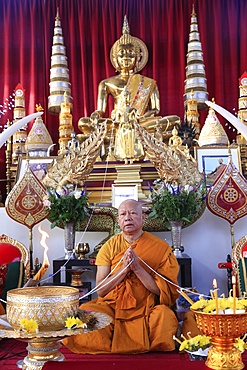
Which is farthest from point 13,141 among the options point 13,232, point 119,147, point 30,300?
point 30,300

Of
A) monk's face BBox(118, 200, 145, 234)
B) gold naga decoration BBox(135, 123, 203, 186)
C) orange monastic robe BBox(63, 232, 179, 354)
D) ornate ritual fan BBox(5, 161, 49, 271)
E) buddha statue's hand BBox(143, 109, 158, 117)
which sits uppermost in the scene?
buddha statue's hand BBox(143, 109, 158, 117)

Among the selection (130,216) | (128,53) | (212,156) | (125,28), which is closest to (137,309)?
(130,216)

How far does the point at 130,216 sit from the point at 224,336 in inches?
42.3

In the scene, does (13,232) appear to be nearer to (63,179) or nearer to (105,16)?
(63,179)

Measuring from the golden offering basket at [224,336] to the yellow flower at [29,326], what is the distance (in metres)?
0.42

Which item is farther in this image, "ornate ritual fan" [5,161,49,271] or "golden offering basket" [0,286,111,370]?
"ornate ritual fan" [5,161,49,271]

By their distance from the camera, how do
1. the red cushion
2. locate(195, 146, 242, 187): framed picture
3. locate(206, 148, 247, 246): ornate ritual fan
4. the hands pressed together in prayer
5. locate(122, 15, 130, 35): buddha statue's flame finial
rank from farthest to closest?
locate(122, 15, 130, 35): buddha statue's flame finial < locate(195, 146, 242, 187): framed picture < locate(206, 148, 247, 246): ornate ritual fan < the red cushion < the hands pressed together in prayer

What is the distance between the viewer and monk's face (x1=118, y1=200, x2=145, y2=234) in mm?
2145

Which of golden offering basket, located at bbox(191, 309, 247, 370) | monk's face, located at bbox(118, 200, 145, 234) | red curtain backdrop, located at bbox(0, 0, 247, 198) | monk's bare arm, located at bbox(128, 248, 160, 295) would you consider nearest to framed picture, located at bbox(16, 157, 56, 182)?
monk's face, located at bbox(118, 200, 145, 234)

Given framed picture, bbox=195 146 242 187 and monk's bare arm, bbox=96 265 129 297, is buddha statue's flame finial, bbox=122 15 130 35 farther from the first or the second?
monk's bare arm, bbox=96 265 129 297

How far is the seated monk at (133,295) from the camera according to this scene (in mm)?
1998

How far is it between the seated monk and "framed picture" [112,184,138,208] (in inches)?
35.8

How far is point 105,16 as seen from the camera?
6.02 meters

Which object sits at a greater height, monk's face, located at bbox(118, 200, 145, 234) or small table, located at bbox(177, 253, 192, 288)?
monk's face, located at bbox(118, 200, 145, 234)
